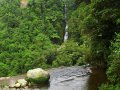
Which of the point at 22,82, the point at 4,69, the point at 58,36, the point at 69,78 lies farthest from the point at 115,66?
the point at 58,36

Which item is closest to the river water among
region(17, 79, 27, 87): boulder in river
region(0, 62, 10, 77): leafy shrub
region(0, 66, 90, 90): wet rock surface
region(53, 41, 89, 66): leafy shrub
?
region(0, 66, 90, 90): wet rock surface

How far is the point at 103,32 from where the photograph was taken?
56.7 feet

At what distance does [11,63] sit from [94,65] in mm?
16280

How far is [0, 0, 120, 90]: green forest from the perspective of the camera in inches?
646

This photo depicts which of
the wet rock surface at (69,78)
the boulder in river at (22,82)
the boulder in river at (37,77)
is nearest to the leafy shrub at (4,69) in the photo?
the wet rock surface at (69,78)

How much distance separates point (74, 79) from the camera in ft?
64.2

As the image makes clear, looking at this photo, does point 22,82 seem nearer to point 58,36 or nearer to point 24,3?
point 58,36

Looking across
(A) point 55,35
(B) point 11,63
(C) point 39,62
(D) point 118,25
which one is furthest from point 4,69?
(D) point 118,25

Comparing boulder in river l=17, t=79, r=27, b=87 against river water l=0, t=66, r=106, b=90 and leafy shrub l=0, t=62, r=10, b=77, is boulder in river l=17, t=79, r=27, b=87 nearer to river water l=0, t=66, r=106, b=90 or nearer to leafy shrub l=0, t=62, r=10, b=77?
river water l=0, t=66, r=106, b=90

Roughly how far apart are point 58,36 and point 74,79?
2604 centimetres

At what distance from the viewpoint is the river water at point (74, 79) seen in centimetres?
1799

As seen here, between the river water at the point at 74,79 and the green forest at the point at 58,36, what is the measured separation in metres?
0.71

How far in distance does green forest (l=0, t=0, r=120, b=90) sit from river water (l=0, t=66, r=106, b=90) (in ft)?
2.32

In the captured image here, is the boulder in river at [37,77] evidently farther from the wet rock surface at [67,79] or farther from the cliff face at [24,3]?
the cliff face at [24,3]
